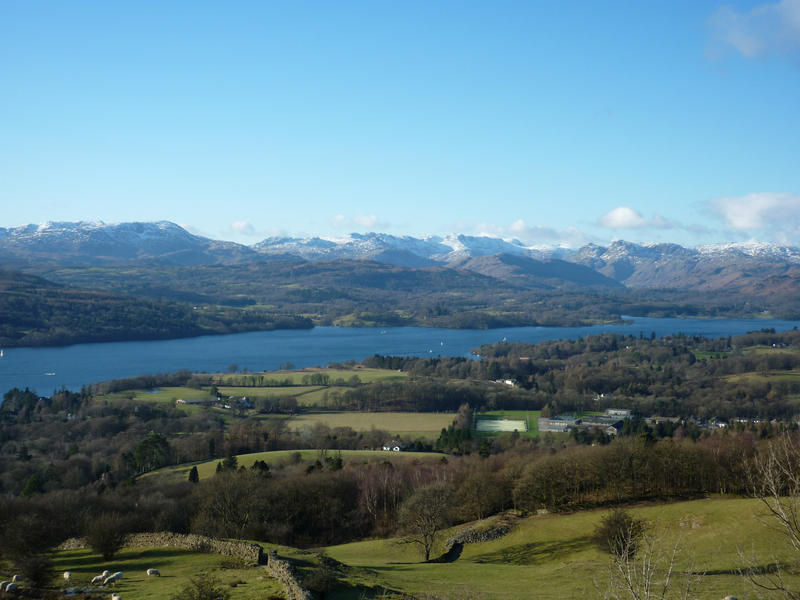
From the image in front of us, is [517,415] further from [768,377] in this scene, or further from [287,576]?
[287,576]

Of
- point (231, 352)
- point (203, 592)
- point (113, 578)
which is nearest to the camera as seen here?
point (203, 592)

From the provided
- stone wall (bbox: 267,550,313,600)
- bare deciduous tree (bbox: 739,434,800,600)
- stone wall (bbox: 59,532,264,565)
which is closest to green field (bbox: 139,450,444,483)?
stone wall (bbox: 59,532,264,565)

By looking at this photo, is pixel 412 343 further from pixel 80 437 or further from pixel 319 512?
pixel 319 512

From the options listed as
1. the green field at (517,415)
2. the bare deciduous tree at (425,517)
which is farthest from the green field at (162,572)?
the green field at (517,415)

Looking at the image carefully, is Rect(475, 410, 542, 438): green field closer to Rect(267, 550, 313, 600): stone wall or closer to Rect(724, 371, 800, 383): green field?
Rect(724, 371, 800, 383): green field

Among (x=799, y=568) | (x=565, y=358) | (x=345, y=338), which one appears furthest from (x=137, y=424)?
(x=345, y=338)

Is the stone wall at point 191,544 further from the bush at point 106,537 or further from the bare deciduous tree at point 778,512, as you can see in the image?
the bare deciduous tree at point 778,512

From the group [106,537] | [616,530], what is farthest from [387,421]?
[106,537]
